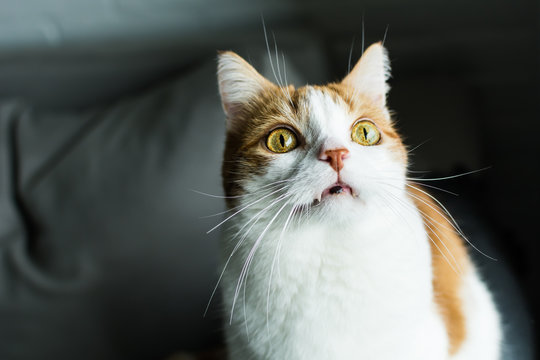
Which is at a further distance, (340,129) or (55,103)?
(55,103)

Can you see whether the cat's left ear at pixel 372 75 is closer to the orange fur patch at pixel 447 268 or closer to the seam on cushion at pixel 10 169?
the orange fur patch at pixel 447 268

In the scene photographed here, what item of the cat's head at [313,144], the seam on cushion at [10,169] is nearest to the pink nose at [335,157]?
the cat's head at [313,144]

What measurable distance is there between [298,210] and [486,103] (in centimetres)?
83

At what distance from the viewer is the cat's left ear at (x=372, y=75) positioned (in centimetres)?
63

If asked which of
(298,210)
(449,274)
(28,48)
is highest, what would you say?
(28,48)

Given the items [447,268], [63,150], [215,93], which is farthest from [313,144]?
[63,150]

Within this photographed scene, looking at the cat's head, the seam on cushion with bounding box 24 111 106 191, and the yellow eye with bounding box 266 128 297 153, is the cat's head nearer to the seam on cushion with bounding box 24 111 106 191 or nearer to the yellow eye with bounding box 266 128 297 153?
the yellow eye with bounding box 266 128 297 153

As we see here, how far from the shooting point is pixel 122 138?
3.59ft

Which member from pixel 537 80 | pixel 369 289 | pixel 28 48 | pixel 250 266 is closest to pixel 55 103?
pixel 28 48

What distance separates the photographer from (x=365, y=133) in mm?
602

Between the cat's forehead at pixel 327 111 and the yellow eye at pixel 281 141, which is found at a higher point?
the cat's forehead at pixel 327 111

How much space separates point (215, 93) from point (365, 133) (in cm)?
54

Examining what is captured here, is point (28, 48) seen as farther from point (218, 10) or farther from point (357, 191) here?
point (357, 191)

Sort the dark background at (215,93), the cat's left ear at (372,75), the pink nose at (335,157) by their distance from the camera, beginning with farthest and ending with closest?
the dark background at (215,93) → the cat's left ear at (372,75) → the pink nose at (335,157)
